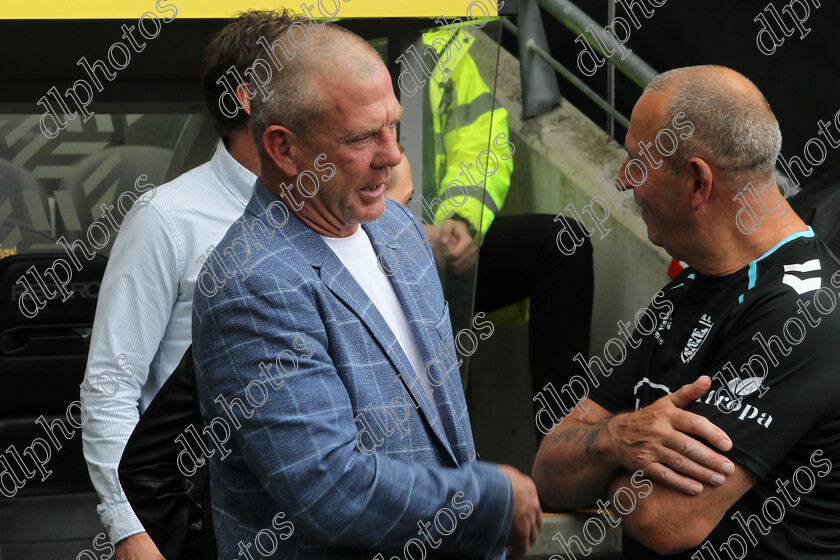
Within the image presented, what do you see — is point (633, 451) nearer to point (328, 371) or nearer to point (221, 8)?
point (328, 371)

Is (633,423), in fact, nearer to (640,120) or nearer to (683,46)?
(640,120)

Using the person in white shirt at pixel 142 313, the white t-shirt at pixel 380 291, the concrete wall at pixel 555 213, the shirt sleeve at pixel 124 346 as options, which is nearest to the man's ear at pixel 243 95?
the person in white shirt at pixel 142 313

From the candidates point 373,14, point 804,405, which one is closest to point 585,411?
point 804,405

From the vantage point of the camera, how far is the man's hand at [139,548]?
2.08m

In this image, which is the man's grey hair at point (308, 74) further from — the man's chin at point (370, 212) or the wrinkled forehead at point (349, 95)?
the man's chin at point (370, 212)

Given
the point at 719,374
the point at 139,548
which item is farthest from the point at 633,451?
the point at 139,548

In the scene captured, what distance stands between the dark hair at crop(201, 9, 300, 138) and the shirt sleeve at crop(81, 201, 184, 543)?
0.31m

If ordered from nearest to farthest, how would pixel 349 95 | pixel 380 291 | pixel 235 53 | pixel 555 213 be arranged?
pixel 349 95
pixel 380 291
pixel 235 53
pixel 555 213

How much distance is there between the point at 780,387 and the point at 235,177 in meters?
1.32

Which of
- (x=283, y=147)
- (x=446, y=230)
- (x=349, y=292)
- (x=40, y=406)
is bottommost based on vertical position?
(x=40, y=406)

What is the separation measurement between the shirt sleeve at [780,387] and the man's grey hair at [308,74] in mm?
905

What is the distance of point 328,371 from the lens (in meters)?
1.46

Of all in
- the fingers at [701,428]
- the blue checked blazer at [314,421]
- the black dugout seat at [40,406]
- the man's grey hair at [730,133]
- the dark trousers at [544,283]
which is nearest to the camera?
the blue checked blazer at [314,421]

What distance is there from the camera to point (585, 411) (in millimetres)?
2154
